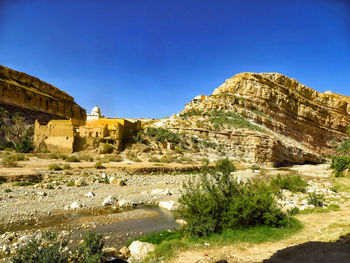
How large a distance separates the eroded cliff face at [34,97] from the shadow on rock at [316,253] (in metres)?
43.0

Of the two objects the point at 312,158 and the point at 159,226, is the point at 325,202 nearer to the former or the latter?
the point at 159,226

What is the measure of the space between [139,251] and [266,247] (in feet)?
10.9

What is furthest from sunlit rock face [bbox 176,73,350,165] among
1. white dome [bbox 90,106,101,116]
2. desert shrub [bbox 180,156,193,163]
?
white dome [bbox 90,106,101,116]

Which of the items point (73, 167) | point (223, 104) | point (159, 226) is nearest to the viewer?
point (159, 226)

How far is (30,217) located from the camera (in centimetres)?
853

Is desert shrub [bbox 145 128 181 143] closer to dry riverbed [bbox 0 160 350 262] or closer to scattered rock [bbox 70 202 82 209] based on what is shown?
dry riverbed [bbox 0 160 350 262]

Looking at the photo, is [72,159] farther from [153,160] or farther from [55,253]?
[55,253]

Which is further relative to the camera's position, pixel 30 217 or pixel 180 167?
pixel 180 167

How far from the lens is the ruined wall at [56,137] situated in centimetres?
2609

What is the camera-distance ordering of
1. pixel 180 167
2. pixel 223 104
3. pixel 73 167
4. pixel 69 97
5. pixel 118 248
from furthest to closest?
pixel 69 97 → pixel 223 104 → pixel 180 167 → pixel 73 167 → pixel 118 248

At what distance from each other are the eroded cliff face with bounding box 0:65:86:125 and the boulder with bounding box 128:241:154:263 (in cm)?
4039

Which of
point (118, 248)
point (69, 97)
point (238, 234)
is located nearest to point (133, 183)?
point (118, 248)

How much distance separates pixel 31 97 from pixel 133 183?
116 feet

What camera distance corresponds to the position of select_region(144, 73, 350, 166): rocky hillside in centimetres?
4050
